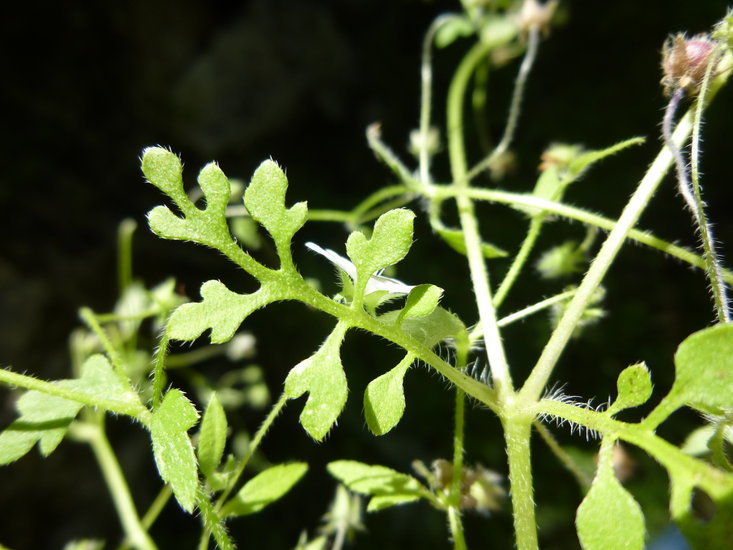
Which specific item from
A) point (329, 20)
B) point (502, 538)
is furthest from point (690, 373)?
point (329, 20)

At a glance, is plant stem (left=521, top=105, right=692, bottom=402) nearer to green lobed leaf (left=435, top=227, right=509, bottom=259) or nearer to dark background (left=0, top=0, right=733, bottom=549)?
A: green lobed leaf (left=435, top=227, right=509, bottom=259)

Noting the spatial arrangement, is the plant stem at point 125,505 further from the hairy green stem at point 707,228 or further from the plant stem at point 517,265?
the hairy green stem at point 707,228

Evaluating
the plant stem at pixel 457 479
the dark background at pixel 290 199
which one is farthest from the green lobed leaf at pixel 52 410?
the dark background at pixel 290 199

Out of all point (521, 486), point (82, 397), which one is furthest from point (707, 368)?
point (82, 397)

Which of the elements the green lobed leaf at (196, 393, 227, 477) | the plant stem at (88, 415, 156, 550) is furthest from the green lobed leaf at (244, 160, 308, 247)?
the plant stem at (88, 415, 156, 550)

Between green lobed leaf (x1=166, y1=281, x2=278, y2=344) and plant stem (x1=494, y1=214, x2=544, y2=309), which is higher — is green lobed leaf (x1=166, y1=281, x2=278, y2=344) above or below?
below
